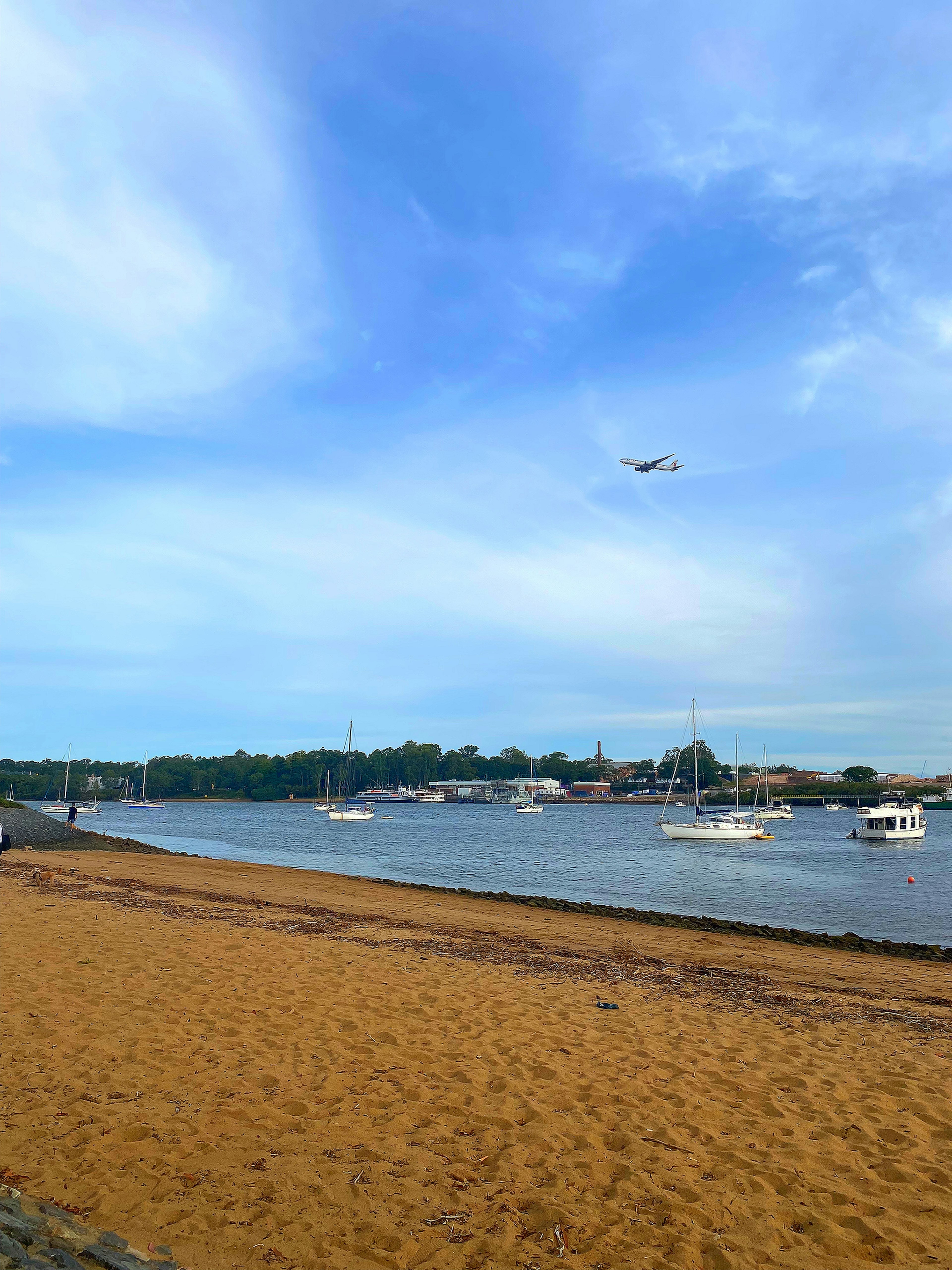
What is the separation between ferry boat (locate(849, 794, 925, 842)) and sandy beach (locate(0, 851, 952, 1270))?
218ft

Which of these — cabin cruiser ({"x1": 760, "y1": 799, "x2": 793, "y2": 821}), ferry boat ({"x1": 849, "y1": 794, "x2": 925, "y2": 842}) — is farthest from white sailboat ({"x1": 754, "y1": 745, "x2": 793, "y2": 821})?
ferry boat ({"x1": 849, "y1": 794, "x2": 925, "y2": 842})

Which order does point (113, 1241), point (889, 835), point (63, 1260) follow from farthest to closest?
point (889, 835), point (113, 1241), point (63, 1260)

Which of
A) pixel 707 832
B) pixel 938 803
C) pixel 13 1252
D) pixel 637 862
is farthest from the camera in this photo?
pixel 938 803

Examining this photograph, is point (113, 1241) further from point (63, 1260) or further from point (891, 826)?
point (891, 826)

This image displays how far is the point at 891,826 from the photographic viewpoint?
74.4 m

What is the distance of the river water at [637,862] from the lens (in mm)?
29984

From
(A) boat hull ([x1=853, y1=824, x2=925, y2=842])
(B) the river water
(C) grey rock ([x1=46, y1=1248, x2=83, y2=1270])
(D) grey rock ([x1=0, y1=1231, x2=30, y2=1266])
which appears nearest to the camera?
(D) grey rock ([x1=0, y1=1231, x2=30, y2=1266])

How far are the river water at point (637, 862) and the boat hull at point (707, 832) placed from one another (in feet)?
2.94

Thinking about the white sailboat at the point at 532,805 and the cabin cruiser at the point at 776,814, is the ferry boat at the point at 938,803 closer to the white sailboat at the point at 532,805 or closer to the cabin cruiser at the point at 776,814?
the cabin cruiser at the point at 776,814

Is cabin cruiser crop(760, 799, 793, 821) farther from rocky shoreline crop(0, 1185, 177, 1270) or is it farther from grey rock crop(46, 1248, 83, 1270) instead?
grey rock crop(46, 1248, 83, 1270)

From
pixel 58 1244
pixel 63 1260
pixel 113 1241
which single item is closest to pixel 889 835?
pixel 113 1241

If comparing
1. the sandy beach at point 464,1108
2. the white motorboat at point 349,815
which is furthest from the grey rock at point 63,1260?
the white motorboat at point 349,815

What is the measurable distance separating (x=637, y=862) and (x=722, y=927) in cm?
2779

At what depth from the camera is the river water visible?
98.4ft
